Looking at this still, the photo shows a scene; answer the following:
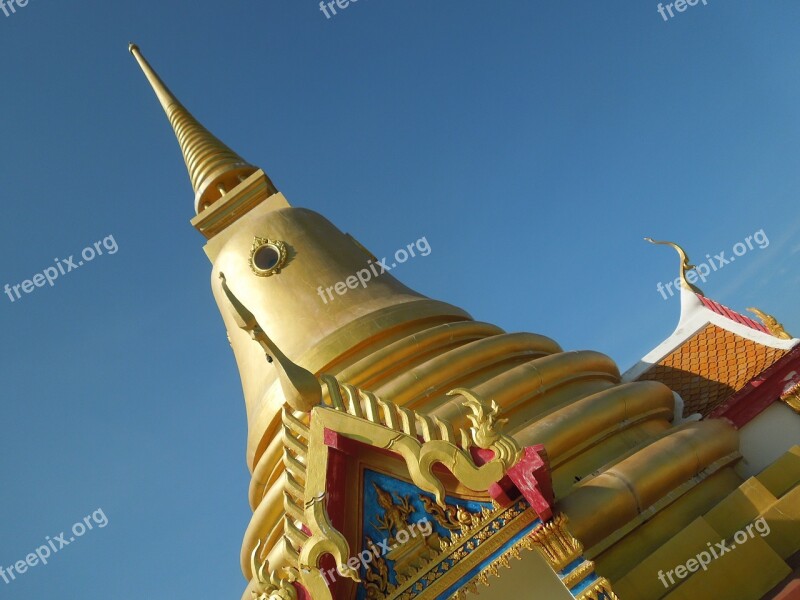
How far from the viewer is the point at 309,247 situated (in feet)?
32.2

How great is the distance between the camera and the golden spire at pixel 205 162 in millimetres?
12328

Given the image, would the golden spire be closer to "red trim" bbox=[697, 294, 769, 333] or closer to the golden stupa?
the golden stupa

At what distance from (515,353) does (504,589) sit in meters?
3.00

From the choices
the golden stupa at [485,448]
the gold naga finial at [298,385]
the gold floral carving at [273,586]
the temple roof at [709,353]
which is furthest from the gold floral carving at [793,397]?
the gold floral carving at [273,586]

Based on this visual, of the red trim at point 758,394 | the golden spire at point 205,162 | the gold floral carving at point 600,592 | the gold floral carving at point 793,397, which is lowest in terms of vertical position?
the gold floral carving at point 600,592

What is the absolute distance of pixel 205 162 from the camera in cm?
1259

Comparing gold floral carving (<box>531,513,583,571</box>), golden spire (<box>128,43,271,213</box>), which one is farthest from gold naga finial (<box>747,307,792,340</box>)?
golden spire (<box>128,43,271,213</box>)

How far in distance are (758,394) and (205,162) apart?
9.72 m

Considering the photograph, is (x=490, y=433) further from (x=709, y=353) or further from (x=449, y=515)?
(x=709, y=353)

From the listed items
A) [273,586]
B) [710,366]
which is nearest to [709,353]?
[710,366]

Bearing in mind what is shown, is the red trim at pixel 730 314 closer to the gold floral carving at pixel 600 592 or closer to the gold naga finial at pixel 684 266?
the gold naga finial at pixel 684 266

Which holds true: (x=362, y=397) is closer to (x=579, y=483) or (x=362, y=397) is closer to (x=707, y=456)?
(x=579, y=483)

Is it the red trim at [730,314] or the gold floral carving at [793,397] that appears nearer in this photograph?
the gold floral carving at [793,397]

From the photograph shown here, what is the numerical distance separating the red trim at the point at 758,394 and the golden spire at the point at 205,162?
29.0 feet
